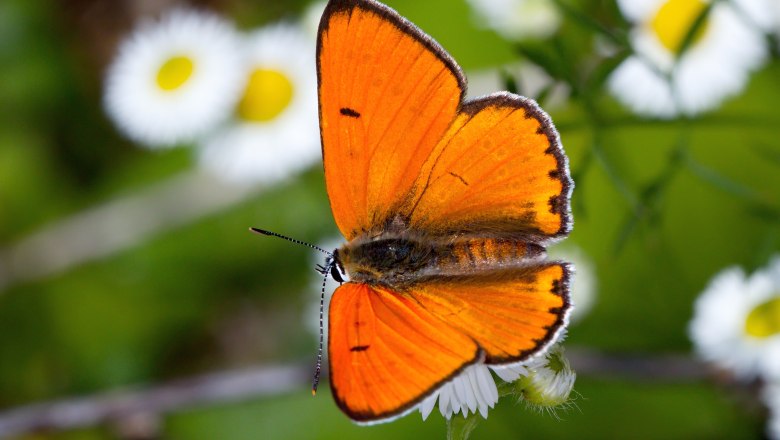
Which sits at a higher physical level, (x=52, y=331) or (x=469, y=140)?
(x=52, y=331)

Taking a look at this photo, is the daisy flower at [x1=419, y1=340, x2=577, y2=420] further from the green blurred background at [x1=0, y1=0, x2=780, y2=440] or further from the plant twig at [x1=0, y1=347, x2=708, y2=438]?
the plant twig at [x1=0, y1=347, x2=708, y2=438]

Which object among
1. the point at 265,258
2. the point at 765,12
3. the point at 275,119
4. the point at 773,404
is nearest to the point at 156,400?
the point at 265,258

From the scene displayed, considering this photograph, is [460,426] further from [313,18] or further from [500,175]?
[313,18]

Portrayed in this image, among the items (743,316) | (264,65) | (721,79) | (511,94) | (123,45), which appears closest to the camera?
(511,94)

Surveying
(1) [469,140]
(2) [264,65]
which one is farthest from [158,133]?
(1) [469,140]

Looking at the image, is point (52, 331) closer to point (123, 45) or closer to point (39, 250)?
point (39, 250)

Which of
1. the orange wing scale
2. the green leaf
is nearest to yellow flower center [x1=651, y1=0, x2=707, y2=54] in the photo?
the orange wing scale
